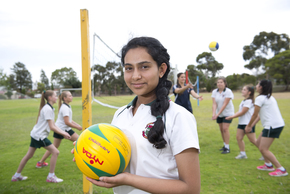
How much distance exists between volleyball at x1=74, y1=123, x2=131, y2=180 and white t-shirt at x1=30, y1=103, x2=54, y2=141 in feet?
10.8

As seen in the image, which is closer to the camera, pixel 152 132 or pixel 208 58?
pixel 152 132

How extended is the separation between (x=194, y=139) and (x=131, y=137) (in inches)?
17.6

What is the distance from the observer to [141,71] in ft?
4.55

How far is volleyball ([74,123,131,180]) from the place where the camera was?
1312mm

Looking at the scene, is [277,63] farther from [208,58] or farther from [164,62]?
[164,62]

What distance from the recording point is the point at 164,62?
1467mm

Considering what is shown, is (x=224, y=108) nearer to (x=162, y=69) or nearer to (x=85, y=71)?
(x=85, y=71)

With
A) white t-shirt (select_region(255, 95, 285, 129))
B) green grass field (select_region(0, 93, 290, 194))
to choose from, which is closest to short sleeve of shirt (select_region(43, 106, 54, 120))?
green grass field (select_region(0, 93, 290, 194))

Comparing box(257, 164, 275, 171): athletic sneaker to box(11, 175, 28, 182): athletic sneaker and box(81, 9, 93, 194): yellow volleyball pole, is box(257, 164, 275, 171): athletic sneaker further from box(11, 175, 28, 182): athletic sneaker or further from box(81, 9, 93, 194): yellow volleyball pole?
box(11, 175, 28, 182): athletic sneaker

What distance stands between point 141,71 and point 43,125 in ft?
12.3

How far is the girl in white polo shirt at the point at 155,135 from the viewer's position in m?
1.21

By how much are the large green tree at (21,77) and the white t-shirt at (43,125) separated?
83.2 m

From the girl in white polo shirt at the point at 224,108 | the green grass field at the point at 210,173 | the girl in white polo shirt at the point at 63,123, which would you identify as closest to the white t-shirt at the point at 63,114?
the girl in white polo shirt at the point at 63,123

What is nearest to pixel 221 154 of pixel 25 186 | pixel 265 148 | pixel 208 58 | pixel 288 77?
pixel 265 148
